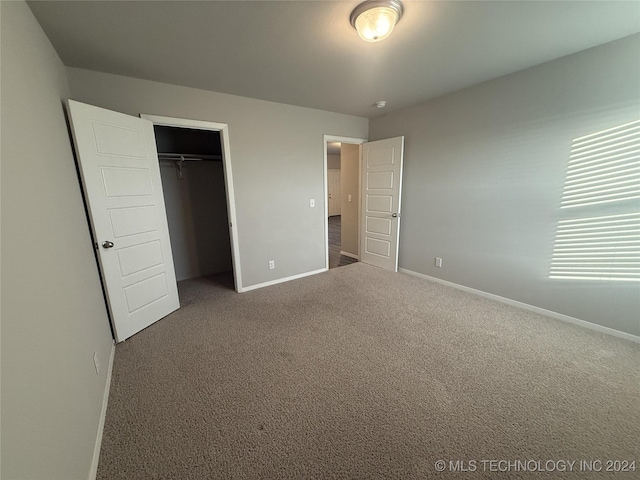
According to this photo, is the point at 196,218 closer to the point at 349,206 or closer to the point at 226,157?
the point at 226,157

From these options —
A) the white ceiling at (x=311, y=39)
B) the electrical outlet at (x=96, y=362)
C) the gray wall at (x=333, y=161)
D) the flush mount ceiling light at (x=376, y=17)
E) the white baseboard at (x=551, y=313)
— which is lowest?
the white baseboard at (x=551, y=313)

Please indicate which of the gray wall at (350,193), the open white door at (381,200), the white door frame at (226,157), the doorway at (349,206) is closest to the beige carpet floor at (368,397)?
the white door frame at (226,157)

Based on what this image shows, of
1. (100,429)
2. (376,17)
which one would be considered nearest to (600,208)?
(376,17)

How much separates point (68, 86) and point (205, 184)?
180cm

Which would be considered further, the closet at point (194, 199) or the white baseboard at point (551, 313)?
the closet at point (194, 199)

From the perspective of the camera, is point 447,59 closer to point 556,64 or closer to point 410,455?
point 556,64

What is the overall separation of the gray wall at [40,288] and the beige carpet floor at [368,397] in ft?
1.26

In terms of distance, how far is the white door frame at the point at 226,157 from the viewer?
100 inches

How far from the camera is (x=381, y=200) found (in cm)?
390

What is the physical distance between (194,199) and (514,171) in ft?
13.9

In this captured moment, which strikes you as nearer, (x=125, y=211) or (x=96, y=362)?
(x=96, y=362)

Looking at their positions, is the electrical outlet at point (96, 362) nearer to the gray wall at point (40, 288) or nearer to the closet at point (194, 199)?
the gray wall at point (40, 288)

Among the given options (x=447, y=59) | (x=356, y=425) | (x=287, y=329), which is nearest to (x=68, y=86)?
(x=287, y=329)

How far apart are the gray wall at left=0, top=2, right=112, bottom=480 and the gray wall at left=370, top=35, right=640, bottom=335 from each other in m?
3.68
